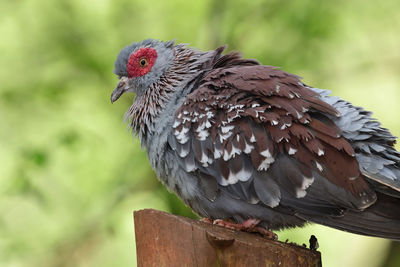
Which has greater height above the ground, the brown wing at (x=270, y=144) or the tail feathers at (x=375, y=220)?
the brown wing at (x=270, y=144)

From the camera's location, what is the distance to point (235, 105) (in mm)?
4609

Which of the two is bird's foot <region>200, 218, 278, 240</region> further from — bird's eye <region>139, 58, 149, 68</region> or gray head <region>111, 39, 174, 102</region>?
bird's eye <region>139, 58, 149, 68</region>

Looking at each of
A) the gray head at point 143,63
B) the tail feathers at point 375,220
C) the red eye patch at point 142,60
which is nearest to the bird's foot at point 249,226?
the tail feathers at point 375,220

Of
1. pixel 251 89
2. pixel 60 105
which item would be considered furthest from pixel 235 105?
pixel 60 105

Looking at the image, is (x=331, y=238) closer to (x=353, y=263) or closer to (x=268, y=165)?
(x=353, y=263)

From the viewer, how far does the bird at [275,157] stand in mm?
4316

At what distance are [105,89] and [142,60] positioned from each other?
3.08 metres

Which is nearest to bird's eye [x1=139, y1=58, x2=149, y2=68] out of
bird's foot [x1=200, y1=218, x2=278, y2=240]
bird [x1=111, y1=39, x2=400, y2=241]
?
bird [x1=111, y1=39, x2=400, y2=241]

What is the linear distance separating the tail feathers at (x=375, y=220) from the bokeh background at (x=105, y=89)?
3948mm

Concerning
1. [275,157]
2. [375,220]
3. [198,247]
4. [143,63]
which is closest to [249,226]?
[275,157]

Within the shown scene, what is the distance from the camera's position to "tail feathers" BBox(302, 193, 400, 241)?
421 centimetres

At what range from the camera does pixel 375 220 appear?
167 inches

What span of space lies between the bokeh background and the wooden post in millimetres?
4346

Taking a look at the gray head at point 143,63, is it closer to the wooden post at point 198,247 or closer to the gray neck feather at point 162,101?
the gray neck feather at point 162,101
